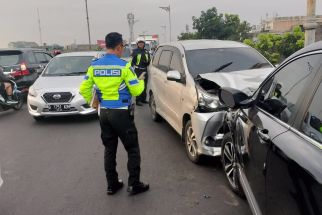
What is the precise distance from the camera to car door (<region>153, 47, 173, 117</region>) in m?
7.28

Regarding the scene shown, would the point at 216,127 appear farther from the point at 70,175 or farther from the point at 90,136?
the point at 90,136

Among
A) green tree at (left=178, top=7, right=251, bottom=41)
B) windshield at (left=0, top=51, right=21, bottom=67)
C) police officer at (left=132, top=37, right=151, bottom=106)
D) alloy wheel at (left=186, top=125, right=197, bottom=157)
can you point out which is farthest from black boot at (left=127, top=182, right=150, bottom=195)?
green tree at (left=178, top=7, right=251, bottom=41)

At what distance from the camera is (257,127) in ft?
10.3

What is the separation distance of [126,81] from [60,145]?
10.6 ft

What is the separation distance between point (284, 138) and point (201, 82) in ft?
10.4

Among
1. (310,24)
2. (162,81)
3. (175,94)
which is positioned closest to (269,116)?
(175,94)

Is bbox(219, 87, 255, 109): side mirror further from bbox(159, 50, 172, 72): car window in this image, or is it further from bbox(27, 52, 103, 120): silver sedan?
bbox(27, 52, 103, 120): silver sedan

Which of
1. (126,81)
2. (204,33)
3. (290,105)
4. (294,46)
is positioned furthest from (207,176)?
(204,33)

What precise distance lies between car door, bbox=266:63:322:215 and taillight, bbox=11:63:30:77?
11069mm

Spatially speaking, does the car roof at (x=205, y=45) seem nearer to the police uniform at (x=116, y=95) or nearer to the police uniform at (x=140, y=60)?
the police uniform at (x=116, y=95)

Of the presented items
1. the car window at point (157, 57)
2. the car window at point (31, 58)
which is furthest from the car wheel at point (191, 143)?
the car window at point (31, 58)

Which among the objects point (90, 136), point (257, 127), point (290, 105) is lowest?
point (90, 136)

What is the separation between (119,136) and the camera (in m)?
4.52

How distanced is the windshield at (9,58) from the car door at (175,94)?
735 centimetres
